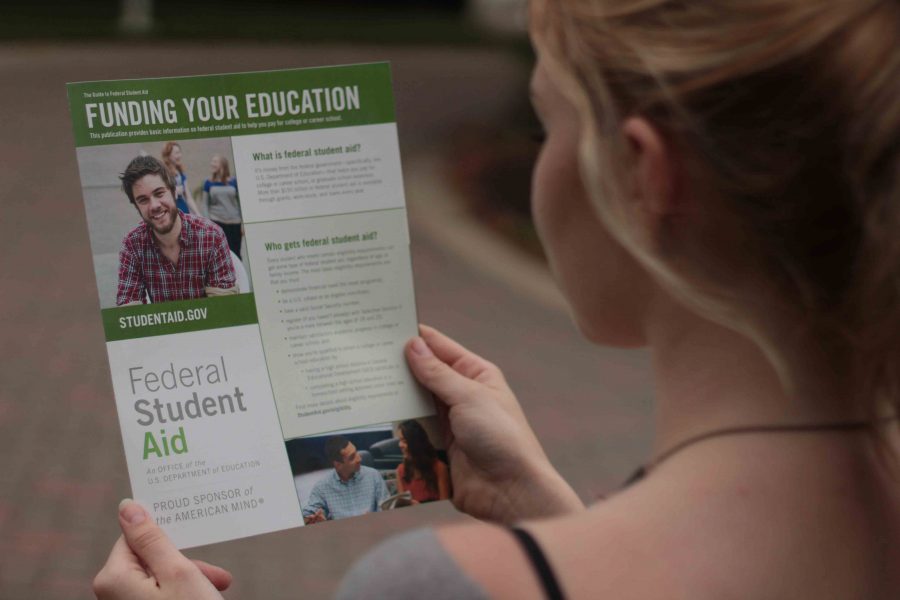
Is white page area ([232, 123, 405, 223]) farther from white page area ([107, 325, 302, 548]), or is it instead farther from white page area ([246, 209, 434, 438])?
white page area ([107, 325, 302, 548])

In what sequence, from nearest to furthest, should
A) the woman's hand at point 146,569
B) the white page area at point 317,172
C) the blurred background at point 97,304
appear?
the woman's hand at point 146,569 < the white page area at point 317,172 < the blurred background at point 97,304

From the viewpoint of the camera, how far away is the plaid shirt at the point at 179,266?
1.52 metres

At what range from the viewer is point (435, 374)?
164 cm

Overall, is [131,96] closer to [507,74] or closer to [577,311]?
[577,311]

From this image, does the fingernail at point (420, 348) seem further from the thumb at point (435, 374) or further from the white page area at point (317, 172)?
the white page area at point (317, 172)

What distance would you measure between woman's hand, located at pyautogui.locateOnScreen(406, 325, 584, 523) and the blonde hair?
0.60 metres

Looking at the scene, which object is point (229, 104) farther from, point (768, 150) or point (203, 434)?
point (768, 150)

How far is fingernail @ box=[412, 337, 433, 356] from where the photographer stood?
1.66 m

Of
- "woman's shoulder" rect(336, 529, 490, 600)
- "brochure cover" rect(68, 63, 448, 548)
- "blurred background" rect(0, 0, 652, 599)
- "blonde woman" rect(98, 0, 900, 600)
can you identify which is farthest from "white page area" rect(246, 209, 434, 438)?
A: "woman's shoulder" rect(336, 529, 490, 600)

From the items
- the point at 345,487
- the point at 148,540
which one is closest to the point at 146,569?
the point at 148,540

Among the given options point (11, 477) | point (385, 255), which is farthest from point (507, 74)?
point (385, 255)

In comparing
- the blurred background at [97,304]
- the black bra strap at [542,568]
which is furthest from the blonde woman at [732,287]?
the blurred background at [97,304]

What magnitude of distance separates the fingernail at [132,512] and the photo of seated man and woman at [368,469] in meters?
0.21

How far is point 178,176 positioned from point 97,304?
548 cm
